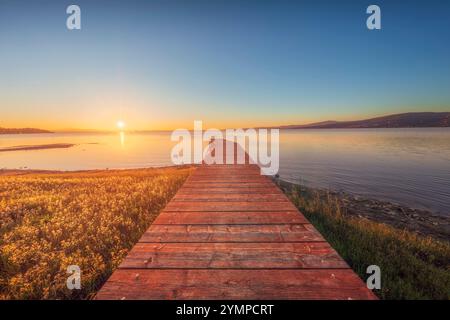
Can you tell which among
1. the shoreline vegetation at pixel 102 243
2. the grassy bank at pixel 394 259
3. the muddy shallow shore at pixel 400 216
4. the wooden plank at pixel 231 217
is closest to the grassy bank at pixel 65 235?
the shoreline vegetation at pixel 102 243

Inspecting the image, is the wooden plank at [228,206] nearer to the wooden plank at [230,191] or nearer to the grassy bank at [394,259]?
the wooden plank at [230,191]

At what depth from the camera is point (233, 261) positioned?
242 centimetres

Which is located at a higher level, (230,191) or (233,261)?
(230,191)

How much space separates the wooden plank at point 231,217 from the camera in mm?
3527

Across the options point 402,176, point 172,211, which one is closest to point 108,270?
point 172,211

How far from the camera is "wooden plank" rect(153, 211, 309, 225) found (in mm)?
3527

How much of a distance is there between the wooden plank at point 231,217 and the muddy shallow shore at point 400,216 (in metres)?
5.99

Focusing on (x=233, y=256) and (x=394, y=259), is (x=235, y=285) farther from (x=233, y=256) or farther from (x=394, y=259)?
(x=394, y=259)

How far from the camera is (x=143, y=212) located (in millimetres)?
5930

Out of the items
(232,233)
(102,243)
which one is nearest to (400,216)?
(232,233)

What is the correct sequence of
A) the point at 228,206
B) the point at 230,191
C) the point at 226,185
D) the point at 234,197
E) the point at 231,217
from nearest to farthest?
the point at 231,217 < the point at 228,206 < the point at 234,197 < the point at 230,191 < the point at 226,185

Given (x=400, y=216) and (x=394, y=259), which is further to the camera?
(x=400, y=216)

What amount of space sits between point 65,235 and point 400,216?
36.2 feet
